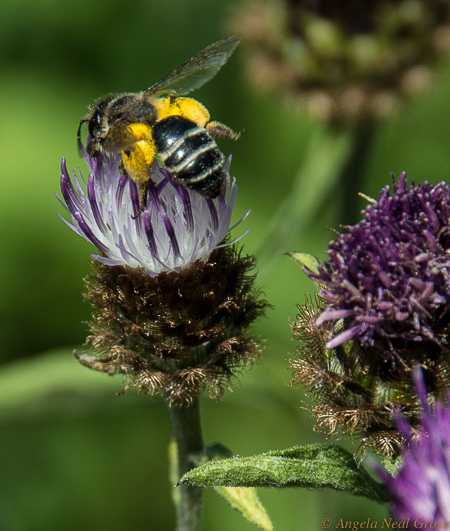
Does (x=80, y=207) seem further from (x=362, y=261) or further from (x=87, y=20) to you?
(x=87, y=20)

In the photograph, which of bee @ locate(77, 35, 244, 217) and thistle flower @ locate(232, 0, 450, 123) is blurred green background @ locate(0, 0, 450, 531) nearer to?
thistle flower @ locate(232, 0, 450, 123)

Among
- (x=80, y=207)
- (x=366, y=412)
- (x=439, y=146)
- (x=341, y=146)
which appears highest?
(x=439, y=146)

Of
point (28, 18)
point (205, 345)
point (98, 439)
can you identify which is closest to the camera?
point (205, 345)

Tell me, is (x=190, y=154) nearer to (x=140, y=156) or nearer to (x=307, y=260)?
(x=140, y=156)

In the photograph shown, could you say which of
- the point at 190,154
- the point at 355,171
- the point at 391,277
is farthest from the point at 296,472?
the point at 355,171

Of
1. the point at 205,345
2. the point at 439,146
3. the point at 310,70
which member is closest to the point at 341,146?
the point at 310,70

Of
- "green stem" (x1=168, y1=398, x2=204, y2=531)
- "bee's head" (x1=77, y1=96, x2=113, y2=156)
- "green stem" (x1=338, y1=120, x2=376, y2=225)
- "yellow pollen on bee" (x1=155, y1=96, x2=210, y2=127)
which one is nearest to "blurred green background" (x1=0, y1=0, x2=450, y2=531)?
"green stem" (x1=338, y1=120, x2=376, y2=225)
